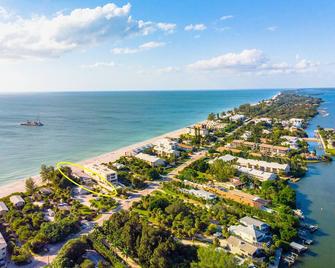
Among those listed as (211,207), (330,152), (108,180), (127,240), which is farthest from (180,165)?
(330,152)

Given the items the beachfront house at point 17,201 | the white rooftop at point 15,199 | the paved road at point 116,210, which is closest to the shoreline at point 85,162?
the white rooftop at point 15,199

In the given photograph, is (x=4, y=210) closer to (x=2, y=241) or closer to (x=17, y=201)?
(x=17, y=201)

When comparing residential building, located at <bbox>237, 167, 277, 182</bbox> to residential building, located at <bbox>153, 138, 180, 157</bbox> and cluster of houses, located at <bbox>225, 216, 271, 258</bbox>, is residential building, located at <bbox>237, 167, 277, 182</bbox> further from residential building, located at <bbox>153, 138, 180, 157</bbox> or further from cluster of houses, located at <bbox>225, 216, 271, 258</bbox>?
residential building, located at <bbox>153, 138, 180, 157</bbox>

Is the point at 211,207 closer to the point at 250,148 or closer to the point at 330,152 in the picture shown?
the point at 250,148

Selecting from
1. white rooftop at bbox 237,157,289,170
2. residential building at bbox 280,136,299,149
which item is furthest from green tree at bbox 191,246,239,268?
residential building at bbox 280,136,299,149

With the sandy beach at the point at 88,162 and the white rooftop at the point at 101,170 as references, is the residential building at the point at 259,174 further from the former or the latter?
the sandy beach at the point at 88,162

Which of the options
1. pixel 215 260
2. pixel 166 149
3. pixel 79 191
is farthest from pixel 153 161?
pixel 215 260
